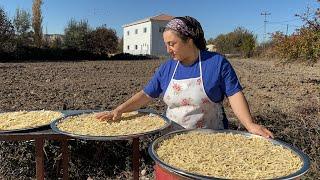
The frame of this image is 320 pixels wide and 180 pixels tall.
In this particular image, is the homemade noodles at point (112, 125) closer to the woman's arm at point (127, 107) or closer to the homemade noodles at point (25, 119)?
the woman's arm at point (127, 107)

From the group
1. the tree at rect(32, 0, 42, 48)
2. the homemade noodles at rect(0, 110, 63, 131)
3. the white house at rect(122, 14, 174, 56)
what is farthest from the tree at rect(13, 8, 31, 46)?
the homemade noodles at rect(0, 110, 63, 131)

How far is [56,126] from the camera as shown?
2.85 metres

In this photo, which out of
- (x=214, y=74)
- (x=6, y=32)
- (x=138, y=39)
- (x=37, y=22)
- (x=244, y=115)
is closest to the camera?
(x=244, y=115)

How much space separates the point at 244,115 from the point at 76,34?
35.5 m

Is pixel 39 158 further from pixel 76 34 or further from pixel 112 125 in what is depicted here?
pixel 76 34

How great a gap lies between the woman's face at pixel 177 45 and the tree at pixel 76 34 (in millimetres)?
33865

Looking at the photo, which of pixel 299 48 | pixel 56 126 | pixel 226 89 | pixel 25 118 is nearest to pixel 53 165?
pixel 25 118

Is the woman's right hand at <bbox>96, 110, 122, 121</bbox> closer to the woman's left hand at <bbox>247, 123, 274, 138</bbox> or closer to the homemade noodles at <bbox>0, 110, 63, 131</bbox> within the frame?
the homemade noodles at <bbox>0, 110, 63, 131</bbox>

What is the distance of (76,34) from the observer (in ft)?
121

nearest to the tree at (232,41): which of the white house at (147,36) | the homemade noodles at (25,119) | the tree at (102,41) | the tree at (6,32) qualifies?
the white house at (147,36)

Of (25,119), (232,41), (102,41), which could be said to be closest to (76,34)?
(102,41)

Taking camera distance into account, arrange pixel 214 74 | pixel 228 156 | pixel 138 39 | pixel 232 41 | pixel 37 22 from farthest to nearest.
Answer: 1. pixel 138 39
2. pixel 232 41
3. pixel 37 22
4. pixel 214 74
5. pixel 228 156

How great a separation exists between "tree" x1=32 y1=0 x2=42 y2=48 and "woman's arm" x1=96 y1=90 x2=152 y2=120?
112ft

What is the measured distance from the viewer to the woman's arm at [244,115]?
8.40 ft
